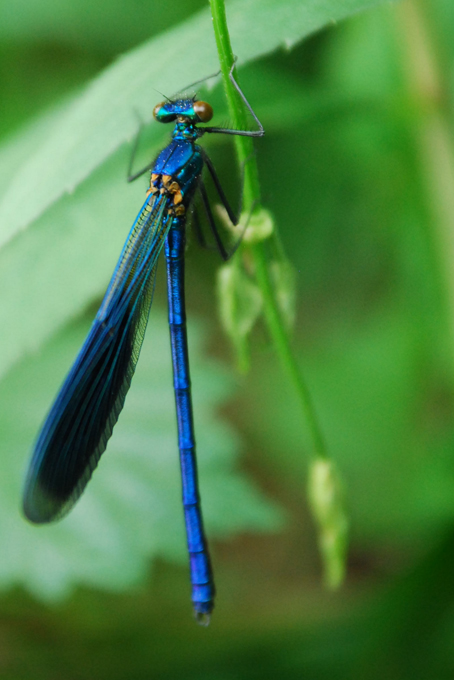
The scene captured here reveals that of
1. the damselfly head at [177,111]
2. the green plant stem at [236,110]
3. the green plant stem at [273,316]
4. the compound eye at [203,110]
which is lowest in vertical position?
the green plant stem at [273,316]

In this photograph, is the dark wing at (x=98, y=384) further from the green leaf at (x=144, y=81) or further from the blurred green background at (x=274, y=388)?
the green leaf at (x=144, y=81)

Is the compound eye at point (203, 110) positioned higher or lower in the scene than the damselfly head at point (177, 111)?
lower

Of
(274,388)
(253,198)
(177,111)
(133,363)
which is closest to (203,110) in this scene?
(177,111)

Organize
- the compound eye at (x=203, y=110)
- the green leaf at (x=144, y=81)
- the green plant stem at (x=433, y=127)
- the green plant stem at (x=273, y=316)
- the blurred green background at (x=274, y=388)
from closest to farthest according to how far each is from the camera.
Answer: the green leaf at (x=144, y=81), the green plant stem at (x=273, y=316), the compound eye at (x=203, y=110), the blurred green background at (x=274, y=388), the green plant stem at (x=433, y=127)

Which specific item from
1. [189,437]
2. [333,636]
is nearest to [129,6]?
[189,437]

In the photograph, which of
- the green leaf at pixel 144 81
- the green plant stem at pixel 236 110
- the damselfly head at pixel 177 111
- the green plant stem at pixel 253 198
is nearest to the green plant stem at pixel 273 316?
the green plant stem at pixel 253 198

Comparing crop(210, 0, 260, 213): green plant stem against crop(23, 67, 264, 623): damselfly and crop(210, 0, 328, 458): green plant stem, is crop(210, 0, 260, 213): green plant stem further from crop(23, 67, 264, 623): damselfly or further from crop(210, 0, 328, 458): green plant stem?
crop(23, 67, 264, 623): damselfly

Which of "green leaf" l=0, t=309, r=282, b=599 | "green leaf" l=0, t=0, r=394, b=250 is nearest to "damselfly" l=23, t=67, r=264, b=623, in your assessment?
"green leaf" l=0, t=0, r=394, b=250
